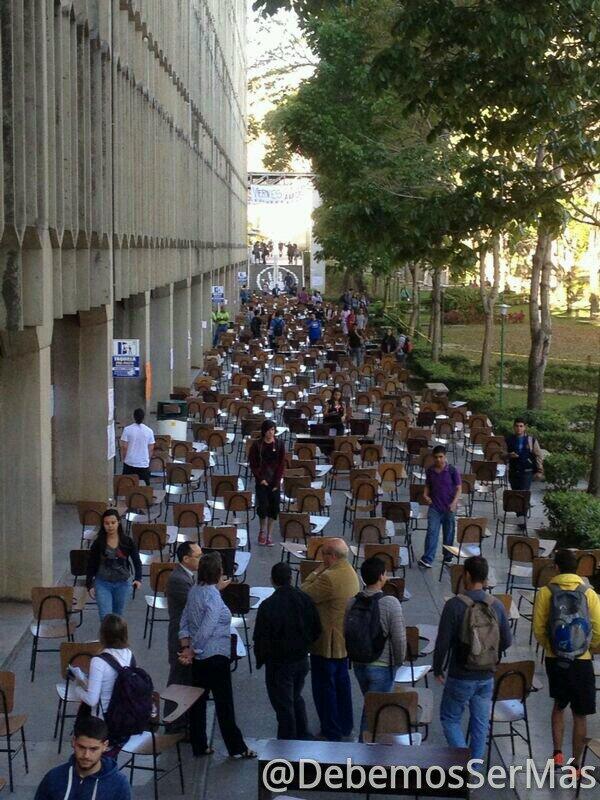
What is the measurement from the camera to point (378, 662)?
962 cm

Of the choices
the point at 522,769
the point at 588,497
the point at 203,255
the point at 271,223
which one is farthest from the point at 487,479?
the point at 271,223

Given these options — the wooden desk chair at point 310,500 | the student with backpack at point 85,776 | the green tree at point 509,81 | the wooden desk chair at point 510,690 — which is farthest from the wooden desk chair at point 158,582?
the green tree at point 509,81

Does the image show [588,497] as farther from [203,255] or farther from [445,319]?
[445,319]

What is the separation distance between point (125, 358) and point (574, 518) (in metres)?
8.23

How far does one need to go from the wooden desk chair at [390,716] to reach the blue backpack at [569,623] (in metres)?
1.23

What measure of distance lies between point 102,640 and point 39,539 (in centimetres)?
680

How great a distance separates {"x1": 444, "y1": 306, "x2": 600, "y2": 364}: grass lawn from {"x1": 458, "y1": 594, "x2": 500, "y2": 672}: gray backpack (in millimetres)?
43253

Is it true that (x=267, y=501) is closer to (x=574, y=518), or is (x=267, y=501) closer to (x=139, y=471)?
(x=139, y=471)

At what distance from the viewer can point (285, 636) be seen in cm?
944

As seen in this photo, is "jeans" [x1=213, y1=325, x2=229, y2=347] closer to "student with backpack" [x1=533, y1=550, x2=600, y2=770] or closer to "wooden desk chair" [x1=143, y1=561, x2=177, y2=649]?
"wooden desk chair" [x1=143, y1=561, x2=177, y2=649]

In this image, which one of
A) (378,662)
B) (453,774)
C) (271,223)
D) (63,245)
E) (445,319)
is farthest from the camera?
(271,223)

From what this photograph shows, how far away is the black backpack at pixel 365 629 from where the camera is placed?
948 cm

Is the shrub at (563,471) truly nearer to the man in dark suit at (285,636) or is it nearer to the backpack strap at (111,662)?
the man in dark suit at (285,636)

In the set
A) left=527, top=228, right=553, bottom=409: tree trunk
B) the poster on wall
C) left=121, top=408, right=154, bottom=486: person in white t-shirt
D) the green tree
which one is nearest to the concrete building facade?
left=121, top=408, right=154, bottom=486: person in white t-shirt
